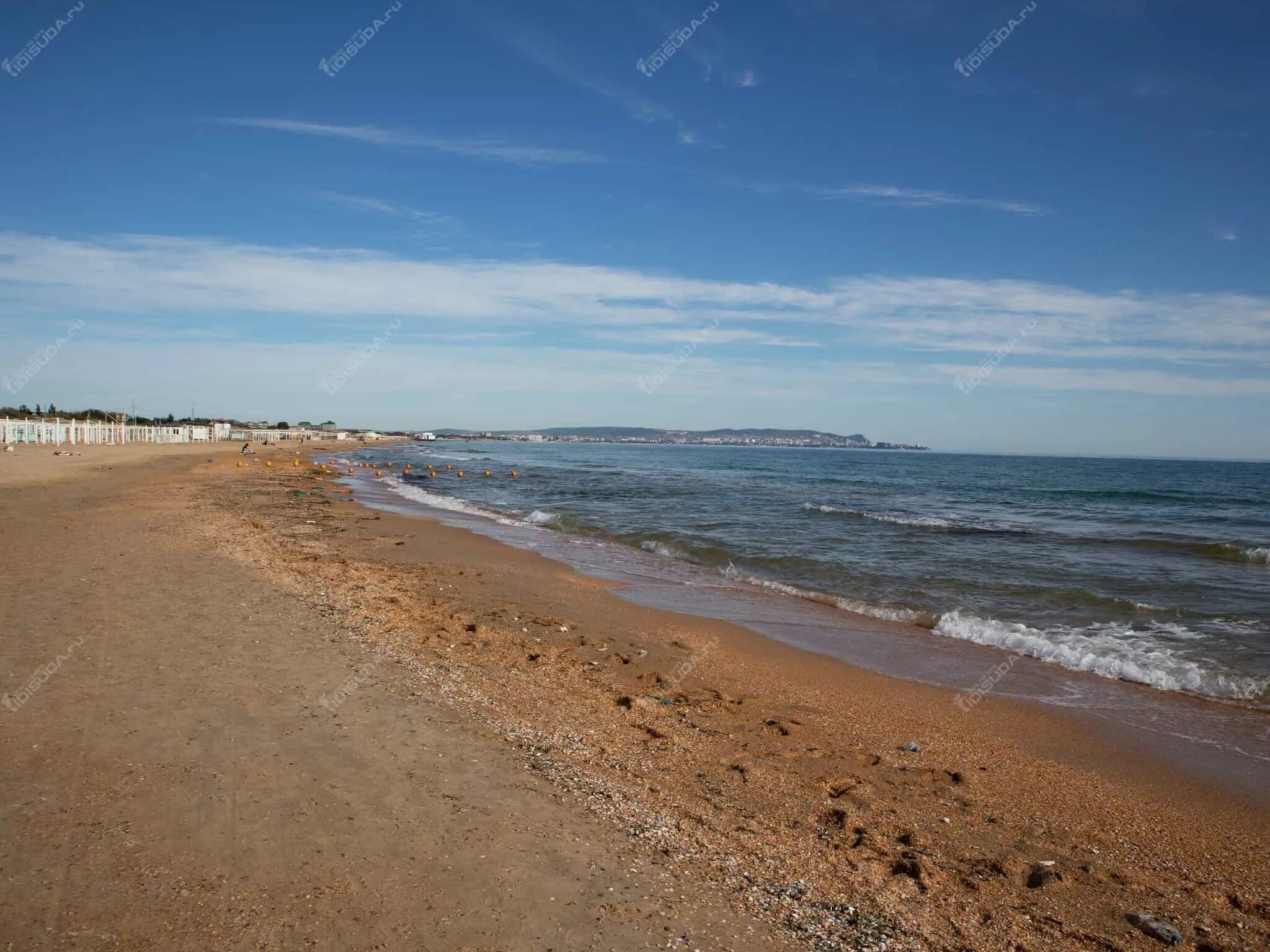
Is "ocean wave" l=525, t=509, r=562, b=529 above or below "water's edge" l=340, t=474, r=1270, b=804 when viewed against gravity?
above

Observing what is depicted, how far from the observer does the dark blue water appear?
36.5 feet

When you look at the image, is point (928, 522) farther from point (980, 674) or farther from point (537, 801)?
point (537, 801)

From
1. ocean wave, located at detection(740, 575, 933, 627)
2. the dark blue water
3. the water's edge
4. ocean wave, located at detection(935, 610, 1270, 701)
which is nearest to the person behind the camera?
the water's edge

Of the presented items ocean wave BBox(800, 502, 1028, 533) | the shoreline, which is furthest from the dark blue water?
the shoreline

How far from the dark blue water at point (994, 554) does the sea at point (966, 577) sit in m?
0.07

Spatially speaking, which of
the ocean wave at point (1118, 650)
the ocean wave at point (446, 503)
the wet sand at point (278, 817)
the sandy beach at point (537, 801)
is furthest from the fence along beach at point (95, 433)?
the ocean wave at point (1118, 650)

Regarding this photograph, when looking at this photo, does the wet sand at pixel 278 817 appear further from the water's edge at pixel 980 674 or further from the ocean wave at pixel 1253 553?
the ocean wave at pixel 1253 553

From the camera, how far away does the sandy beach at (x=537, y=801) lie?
148 inches

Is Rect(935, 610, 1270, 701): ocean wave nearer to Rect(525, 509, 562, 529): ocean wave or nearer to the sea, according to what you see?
the sea

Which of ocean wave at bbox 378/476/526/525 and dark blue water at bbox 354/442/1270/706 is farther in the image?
ocean wave at bbox 378/476/526/525

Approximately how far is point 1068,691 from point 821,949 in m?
6.92

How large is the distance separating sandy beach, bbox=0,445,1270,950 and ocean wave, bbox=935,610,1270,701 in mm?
2639

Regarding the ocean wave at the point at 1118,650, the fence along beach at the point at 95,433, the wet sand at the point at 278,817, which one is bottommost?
the ocean wave at the point at 1118,650

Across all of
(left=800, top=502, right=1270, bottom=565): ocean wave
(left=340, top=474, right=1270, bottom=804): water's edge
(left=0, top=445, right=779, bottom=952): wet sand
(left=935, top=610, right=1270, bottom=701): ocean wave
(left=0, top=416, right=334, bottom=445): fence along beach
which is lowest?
(left=340, top=474, right=1270, bottom=804): water's edge
